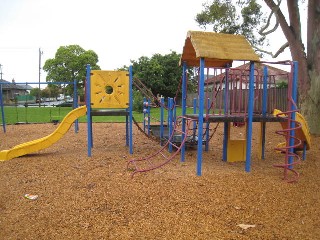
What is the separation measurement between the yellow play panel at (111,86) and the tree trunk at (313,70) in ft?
22.6

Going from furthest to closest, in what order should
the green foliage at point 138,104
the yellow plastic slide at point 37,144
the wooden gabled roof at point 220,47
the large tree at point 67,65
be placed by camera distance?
the large tree at point 67,65 < the green foliage at point 138,104 < the yellow plastic slide at point 37,144 < the wooden gabled roof at point 220,47

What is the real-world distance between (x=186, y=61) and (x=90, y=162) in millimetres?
3044

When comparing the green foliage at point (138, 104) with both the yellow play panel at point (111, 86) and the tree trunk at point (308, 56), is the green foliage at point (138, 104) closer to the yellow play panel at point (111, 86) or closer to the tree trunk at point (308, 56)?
the tree trunk at point (308, 56)

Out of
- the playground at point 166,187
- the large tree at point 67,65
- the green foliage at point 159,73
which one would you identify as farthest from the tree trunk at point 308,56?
the large tree at point 67,65

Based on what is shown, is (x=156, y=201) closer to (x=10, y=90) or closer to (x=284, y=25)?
(x=284, y=25)

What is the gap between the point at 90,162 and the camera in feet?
21.0

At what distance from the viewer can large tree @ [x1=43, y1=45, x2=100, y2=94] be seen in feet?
144

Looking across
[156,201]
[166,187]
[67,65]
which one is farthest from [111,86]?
[67,65]

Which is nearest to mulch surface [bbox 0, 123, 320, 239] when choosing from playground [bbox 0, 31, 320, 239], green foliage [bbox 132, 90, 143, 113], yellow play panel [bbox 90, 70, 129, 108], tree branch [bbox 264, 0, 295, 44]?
playground [bbox 0, 31, 320, 239]

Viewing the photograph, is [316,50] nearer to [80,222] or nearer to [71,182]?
[71,182]

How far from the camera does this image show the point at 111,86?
7.31m

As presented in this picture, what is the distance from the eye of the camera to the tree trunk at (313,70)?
10391 mm

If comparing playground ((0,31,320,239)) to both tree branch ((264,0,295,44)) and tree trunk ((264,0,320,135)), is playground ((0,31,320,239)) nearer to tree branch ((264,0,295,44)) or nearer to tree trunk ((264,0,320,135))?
tree trunk ((264,0,320,135))

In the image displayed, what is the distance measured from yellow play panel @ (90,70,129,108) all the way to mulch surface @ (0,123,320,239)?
1.40 m
